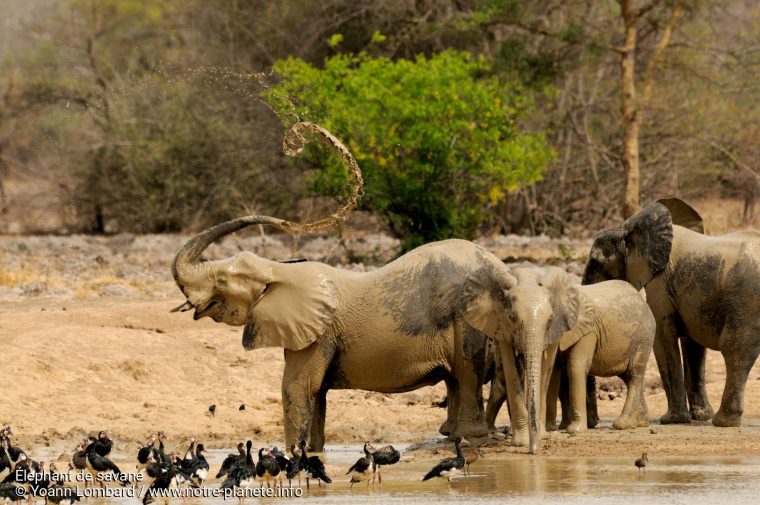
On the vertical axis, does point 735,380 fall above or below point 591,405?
above

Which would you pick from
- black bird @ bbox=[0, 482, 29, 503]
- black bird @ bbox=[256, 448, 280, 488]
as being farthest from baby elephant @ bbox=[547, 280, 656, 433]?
black bird @ bbox=[0, 482, 29, 503]

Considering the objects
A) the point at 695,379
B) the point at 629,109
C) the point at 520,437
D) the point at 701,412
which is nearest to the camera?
the point at 520,437

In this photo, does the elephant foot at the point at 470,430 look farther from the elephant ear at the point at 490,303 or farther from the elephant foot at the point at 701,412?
the elephant foot at the point at 701,412

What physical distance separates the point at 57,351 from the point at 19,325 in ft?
5.94

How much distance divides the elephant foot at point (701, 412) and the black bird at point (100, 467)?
6.13 m

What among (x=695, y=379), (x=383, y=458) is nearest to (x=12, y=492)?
(x=383, y=458)

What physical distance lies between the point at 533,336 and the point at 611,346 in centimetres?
208

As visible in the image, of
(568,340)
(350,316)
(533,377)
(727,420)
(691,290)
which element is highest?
(691,290)

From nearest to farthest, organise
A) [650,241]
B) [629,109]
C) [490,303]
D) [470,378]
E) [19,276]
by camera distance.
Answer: [490,303] < [470,378] < [650,241] < [19,276] < [629,109]

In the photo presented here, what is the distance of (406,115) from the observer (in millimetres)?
26562

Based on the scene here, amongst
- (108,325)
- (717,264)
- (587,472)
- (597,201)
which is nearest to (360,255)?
(597,201)

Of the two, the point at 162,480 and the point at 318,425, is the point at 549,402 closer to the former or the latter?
the point at 318,425

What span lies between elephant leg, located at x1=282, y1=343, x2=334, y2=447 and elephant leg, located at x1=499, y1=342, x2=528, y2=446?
1587mm

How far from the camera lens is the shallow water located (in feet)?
36.3
